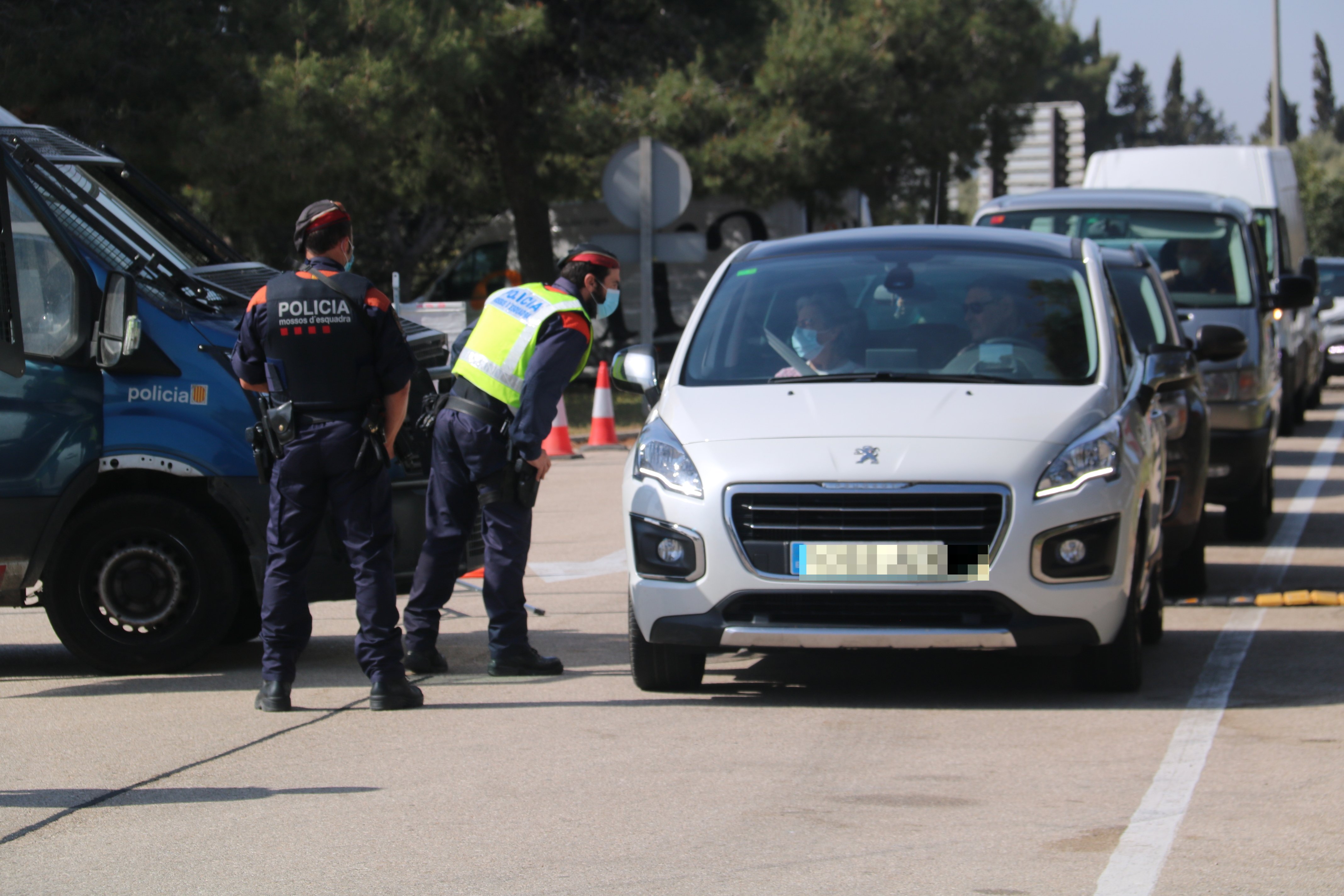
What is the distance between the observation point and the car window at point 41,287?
7.18 metres

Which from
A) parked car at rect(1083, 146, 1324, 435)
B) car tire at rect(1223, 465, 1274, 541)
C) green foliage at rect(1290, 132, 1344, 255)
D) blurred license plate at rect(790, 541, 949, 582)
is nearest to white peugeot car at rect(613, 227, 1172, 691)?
blurred license plate at rect(790, 541, 949, 582)

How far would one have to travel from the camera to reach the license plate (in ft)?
20.6

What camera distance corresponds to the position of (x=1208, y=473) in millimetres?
11359

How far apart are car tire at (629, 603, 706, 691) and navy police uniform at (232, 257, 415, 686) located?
0.84 meters

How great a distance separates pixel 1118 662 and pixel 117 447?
376cm

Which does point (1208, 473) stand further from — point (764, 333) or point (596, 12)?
point (596, 12)

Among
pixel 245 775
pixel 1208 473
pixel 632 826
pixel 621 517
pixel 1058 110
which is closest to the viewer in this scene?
pixel 632 826

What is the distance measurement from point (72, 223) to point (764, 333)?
2.68 m

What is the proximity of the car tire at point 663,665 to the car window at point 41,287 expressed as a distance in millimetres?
2406

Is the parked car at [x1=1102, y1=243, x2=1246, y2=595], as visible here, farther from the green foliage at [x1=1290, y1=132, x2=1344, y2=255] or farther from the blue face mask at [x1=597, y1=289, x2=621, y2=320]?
the green foliage at [x1=1290, y1=132, x2=1344, y2=255]

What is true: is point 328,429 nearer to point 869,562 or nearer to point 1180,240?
point 869,562

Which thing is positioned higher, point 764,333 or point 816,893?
point 764,333

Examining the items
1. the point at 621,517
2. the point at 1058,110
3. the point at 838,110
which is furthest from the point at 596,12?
the point at 1058,110

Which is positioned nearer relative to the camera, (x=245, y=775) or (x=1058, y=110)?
(x=245, y=775)
